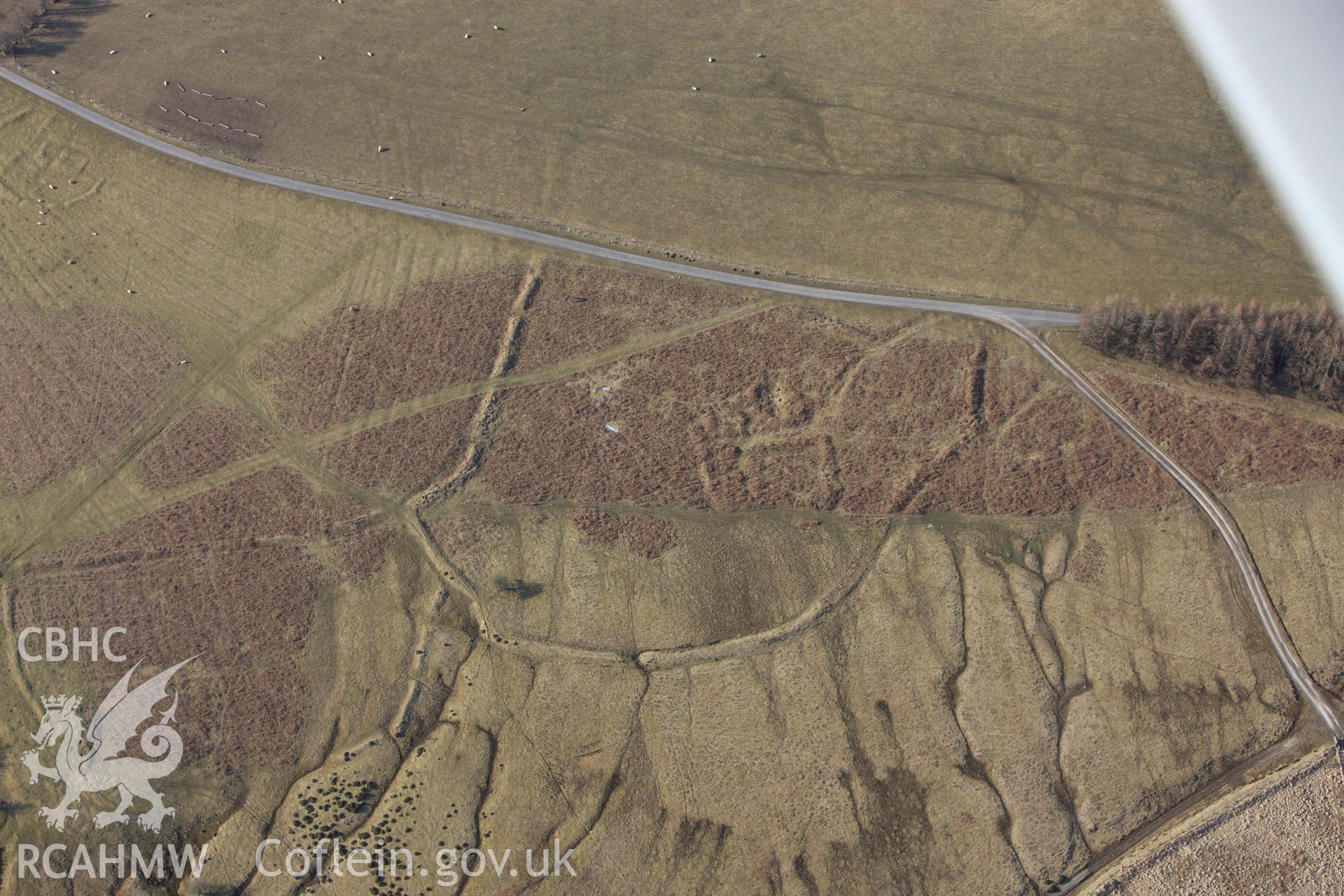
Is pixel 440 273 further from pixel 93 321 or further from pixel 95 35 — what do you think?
pixel 95 35

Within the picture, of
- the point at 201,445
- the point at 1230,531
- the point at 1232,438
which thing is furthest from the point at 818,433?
the point at 201,445

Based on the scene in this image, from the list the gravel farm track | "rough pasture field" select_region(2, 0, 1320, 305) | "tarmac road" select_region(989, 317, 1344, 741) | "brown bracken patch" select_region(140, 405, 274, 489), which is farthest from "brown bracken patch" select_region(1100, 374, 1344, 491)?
"brown bracken patch" select_region(140, 405, 274, 489)

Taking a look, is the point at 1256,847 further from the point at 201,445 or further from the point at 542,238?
the point at 201,445

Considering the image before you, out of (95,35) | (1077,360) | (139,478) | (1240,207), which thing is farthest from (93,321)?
(1240,207)

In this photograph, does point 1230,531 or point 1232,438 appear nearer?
point 1230,531

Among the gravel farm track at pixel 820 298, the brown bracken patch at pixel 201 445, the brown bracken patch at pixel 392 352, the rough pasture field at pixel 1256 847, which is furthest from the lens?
the brown bracken patch at pixel 392 352

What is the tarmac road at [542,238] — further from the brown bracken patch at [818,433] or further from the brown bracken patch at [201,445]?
the brown bracken patch at [201,445]

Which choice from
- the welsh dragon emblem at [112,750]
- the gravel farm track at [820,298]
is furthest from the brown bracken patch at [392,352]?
the welsh dragon emblem at [112,750]

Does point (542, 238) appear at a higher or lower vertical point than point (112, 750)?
higher

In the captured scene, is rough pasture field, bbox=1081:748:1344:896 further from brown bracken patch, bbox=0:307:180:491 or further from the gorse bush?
brown bracken patch, bbox=0:307:180:491
